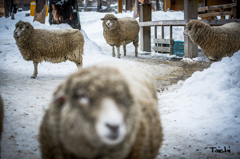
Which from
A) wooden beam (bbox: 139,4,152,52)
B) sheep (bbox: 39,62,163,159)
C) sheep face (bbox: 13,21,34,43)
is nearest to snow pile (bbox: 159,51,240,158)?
sheep (bbox: 39,62,163,159)

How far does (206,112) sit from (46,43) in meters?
4.51

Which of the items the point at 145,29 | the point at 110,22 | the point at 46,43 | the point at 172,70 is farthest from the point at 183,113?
the point at 145,29

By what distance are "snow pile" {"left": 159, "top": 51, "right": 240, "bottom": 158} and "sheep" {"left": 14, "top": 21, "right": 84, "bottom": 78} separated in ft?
10.4

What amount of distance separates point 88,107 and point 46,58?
5405 mm

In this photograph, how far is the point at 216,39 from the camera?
255 inches

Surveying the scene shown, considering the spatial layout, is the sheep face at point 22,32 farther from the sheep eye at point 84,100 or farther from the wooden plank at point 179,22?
the wooden plank at point 179,22

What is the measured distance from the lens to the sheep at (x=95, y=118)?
131cm

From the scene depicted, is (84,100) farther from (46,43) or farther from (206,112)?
(46,43)

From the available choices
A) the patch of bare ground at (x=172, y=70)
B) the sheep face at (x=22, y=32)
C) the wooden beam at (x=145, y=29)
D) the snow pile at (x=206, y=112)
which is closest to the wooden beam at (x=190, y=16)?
the patch of bare ground at (x=172, y=70)

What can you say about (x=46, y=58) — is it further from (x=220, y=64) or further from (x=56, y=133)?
(x=56, y=133)

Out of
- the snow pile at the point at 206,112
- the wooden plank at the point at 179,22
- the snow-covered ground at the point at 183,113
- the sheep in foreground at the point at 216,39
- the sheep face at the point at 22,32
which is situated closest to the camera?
the snow-covered ground at the point at 183,113

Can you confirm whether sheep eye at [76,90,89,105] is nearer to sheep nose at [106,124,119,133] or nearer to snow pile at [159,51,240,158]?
sheep nose at [106,124,119,133]

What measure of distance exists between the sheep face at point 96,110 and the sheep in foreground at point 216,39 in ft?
19.0

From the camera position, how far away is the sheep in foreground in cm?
647
